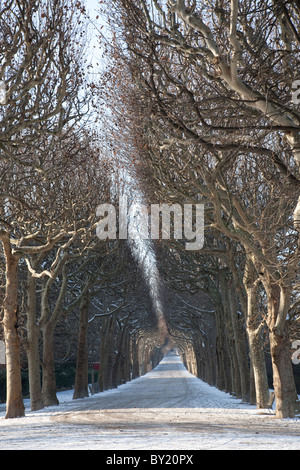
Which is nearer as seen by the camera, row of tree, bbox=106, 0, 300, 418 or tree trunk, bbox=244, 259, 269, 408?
row of tree, bbox=106, 0, 300, 418

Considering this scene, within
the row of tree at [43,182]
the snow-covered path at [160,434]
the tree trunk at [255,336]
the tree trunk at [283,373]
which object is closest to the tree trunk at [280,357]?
the tree trunk at [283,373]

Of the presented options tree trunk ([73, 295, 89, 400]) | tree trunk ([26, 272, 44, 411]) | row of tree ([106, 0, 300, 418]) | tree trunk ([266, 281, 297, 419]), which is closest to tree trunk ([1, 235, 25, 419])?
tree trunk ([26, 272, 44, 411])

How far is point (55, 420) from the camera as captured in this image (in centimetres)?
1725

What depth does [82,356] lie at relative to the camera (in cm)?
2919

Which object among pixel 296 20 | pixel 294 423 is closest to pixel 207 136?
pixel 296 20

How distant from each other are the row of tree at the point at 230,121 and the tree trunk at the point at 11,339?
508 centimetres

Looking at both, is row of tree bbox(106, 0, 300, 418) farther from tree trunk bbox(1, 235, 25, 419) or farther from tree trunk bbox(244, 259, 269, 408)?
tree trunk bbox(1, 235, 25, 419)

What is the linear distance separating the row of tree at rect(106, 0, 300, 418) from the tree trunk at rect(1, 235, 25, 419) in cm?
508

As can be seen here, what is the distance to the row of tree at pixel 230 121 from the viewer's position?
10469 mm

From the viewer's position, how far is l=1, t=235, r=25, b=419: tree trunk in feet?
60.2

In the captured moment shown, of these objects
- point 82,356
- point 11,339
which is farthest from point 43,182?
point 82,356

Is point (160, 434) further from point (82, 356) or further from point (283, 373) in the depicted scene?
point (82, 356)

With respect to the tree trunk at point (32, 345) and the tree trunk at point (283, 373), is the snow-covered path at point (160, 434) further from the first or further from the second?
the tree trunk at point (32, 345)
